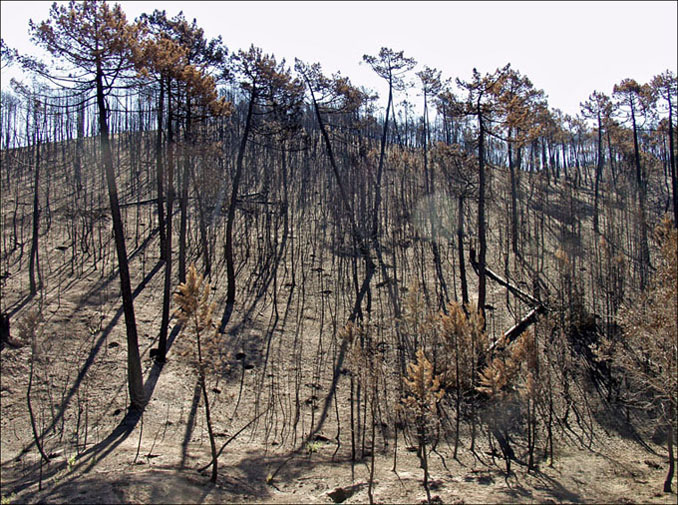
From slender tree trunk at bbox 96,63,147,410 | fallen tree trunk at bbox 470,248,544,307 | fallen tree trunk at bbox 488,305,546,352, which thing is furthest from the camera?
fallen tree trunk at bbox 470,248,544,307

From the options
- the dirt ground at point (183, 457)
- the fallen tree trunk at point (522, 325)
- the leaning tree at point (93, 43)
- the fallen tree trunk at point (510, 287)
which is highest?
the leaning tree at point (93, 43)

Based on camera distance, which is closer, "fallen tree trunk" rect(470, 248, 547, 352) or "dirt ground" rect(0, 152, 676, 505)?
"dirt ground" rect(0, 152, 676, 505)

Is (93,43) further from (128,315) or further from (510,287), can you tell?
(510,287)

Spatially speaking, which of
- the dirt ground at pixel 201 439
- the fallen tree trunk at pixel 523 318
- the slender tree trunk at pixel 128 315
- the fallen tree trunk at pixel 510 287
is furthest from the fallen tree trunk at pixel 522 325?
the slender tree trunk at pixel 128 315

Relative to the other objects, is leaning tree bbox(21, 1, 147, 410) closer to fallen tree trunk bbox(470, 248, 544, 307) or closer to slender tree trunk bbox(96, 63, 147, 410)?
slender tree trunk bbox(96, 63, 147, 410)

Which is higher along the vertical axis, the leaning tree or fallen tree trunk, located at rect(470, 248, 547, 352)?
the leaning tree

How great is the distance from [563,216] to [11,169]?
42.7 meters

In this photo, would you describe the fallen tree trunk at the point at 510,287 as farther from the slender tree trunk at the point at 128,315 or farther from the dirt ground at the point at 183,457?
the slender tree trunk at the point at 128,315

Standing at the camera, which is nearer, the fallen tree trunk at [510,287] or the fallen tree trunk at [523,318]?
the fallen tree trunk at [523,318]

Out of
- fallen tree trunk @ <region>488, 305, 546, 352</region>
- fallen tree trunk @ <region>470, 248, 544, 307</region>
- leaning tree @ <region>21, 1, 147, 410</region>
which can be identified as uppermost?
leaning tree @ <region>21, 1, 147, 410</region>

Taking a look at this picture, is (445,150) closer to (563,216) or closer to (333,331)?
(333,331)

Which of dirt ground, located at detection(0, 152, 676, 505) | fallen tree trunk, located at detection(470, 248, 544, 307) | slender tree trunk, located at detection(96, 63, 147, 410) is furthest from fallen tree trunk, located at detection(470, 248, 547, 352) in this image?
slender tree trunk, located at detection(96, 63, 147, 410)

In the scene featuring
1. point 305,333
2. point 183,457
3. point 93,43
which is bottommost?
point 183,457

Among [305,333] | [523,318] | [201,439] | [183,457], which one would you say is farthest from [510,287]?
[183,457]
